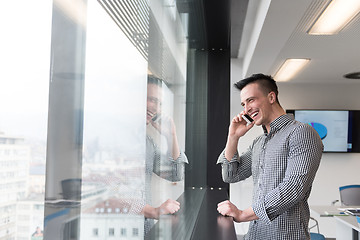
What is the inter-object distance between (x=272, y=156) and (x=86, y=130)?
4.75 feet

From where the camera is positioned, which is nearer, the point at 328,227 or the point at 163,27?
the point at 163,27

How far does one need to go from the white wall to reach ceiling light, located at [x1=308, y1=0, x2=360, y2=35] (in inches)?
122

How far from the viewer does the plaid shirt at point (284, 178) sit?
5.18 feet

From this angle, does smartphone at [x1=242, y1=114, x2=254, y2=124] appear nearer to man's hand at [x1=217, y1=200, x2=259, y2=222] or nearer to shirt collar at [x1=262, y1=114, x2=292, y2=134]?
shirt collar at [x1=262, y1=114, x2=292, y2=134]

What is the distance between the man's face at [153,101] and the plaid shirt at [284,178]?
824mm

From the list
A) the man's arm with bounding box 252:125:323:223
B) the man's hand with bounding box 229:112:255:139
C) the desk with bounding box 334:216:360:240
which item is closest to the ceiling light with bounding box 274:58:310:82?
the desk with bounding box 334:216:360:240

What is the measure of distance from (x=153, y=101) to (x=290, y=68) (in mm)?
4917

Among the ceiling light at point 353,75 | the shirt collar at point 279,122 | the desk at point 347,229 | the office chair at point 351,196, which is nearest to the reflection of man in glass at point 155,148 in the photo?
the shirt collar at point 279,122

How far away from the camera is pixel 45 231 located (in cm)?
36

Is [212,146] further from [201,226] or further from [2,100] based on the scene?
[2,100]

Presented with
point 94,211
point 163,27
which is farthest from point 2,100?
point 163,27

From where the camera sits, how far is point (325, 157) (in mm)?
6648

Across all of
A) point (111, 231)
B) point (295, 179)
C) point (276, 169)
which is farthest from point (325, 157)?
point (111, 231)

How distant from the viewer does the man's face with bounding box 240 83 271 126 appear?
201 cm
